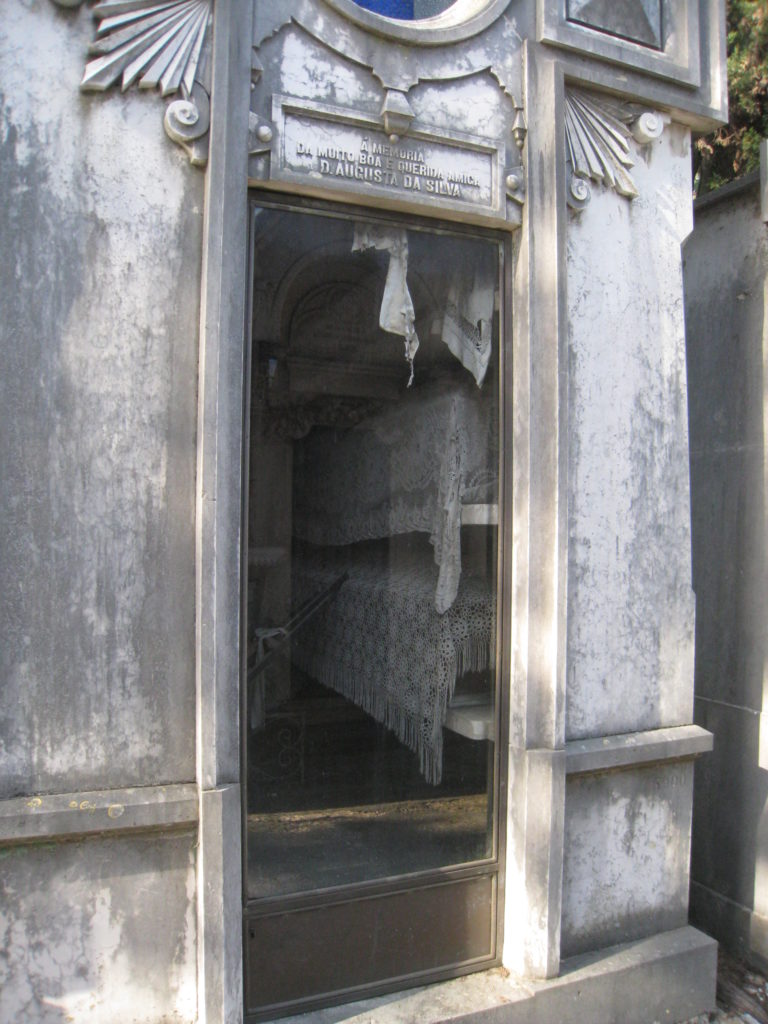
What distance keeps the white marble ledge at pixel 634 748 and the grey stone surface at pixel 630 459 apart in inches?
2.0

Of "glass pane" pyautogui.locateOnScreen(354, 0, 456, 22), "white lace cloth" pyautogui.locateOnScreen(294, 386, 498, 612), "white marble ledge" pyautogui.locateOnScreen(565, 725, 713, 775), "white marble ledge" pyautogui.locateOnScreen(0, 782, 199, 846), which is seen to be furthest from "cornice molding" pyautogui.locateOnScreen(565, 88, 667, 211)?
"white marble ledge" pyautogui.locateOnScreen(0, 782, 199, 846)

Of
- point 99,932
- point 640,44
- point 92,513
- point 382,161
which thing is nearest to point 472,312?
point 382,161

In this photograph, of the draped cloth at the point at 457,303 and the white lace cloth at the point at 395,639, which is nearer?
the draped cloth at the point at 457,303

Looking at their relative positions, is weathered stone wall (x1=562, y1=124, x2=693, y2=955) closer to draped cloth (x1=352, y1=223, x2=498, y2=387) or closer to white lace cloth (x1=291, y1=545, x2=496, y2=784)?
draped cloth (x1=352, y1=223, x2=498, y2=387)

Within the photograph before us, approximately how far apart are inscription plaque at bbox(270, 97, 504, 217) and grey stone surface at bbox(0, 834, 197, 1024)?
8.15 ft

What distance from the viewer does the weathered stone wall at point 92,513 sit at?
2682 mm

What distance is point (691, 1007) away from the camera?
3.66 metres

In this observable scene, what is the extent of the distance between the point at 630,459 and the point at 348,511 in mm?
1335

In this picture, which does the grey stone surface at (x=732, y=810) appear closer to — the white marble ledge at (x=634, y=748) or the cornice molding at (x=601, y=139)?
the white marble ledge at (x=634, y=748)

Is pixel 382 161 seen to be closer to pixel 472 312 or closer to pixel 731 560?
pixel 472 312

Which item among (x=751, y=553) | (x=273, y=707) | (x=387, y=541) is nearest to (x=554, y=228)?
(x=387, y=541)

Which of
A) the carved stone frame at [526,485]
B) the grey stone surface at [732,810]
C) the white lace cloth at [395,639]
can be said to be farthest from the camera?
the grey stone surface at [732,810]

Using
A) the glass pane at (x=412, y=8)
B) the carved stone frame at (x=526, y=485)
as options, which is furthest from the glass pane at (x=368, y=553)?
the glass pane at (x=412, y=8)

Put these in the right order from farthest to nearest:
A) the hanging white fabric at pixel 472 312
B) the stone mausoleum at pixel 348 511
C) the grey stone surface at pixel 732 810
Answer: the grey stone surface at pixel 732 810, the hanging white fabric at pixel 472 312, the stone mausoleum at pixel 348 511
